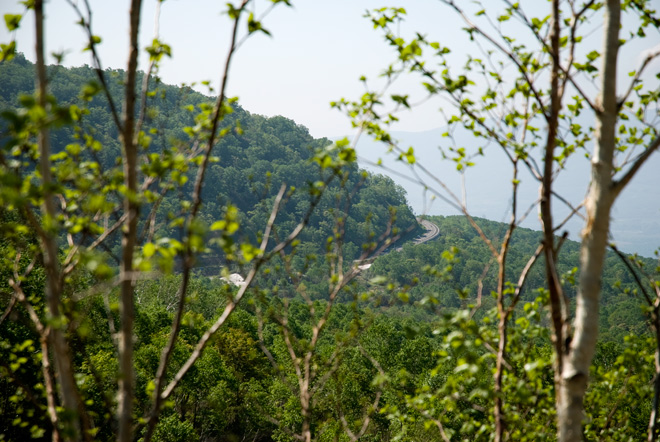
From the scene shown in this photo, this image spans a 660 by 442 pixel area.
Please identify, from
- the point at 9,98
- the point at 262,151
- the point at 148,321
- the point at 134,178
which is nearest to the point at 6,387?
the point at 148,321

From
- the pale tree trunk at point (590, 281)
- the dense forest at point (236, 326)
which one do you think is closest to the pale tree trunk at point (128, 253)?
the dense forest at point (236, 326)

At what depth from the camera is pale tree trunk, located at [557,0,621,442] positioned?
74.5 inches

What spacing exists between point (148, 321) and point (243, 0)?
20.2 m

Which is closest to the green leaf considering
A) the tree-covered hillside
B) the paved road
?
the tree-covered hillside

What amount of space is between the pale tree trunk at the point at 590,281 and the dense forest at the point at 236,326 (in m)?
0.33

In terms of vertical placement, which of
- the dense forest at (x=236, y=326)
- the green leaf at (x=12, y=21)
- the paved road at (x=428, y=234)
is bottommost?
the dense forest at (x=236, y=326)

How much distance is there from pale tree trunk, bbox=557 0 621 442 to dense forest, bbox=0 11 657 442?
33cm

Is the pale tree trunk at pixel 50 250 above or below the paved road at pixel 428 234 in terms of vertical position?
below

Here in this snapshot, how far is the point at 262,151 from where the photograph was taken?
11419 cm

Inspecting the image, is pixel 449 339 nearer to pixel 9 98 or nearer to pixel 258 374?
pixel 258 374

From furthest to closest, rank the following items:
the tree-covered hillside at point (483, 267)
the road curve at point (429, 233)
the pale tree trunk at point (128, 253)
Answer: the road curve at point (429, 233)
the tree-covered hillside at point (483, 267)
the pale tree trunk at point (128, 253)

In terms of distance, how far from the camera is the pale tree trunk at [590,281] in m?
1.89

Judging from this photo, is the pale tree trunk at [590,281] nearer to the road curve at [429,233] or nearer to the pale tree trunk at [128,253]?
the pale tree trunk at [128,253]

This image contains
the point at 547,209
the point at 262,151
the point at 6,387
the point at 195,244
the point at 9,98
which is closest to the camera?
the point at 195,244
